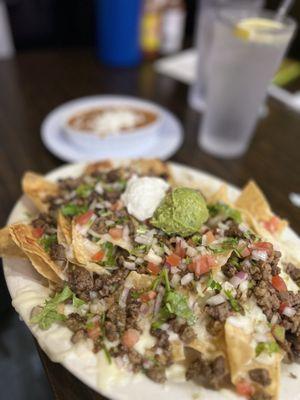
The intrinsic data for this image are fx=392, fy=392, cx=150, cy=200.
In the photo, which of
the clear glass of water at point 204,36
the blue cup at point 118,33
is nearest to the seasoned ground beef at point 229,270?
the clear glass of water at point 204,36

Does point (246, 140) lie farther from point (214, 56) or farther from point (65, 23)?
point (65, 23)

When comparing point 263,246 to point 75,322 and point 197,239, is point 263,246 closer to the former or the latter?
point 197,239

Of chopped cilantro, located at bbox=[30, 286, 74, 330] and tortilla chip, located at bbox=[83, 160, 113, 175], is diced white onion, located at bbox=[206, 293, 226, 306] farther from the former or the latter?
tortilla chip, located at bbox=[83, 160, 113, 175]

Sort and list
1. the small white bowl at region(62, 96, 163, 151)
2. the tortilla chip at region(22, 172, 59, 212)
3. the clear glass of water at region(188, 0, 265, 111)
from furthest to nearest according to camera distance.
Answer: the clear glass of water at region(188, 0, 265, 111), the small white bowl at region(62, 96, 163, 151), the tortilla chip at region(22, 172, 59, 212)

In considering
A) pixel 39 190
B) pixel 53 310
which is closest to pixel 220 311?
pixel 53 310

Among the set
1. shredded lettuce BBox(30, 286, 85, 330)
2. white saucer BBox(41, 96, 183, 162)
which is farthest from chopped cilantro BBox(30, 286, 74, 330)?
white saucer BBox(41, 96, 183, 162)
